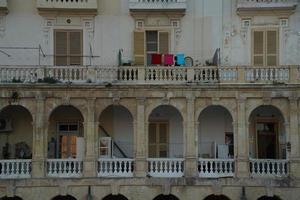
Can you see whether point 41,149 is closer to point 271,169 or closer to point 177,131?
point 177,131

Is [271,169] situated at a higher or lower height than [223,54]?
lower

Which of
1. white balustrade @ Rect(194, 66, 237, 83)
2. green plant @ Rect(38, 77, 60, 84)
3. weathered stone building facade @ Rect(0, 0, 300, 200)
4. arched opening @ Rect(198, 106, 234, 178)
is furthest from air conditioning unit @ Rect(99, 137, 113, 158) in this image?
white balustrade @ Rect(194, 66, 237, 83)

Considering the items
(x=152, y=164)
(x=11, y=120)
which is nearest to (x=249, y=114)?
(x=152, y=164)

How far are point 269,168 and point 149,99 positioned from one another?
614 cm

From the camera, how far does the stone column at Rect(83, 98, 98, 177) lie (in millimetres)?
25625

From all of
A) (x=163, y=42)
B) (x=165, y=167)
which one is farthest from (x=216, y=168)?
(x=163, y=42)

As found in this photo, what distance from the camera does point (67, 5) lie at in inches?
1085

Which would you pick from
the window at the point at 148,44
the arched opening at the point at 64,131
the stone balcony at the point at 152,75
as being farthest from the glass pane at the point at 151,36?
the arched opening at the point at 64,131

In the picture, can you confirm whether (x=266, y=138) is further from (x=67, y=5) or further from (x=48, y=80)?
(x=67, y=5)

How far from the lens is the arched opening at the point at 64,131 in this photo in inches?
1085

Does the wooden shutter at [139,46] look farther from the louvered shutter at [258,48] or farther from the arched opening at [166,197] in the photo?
the arched opening at [166,197]

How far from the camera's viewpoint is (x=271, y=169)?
84.9 ft

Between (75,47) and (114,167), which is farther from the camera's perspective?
(75,47)

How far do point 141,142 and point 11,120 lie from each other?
6.55 meters
